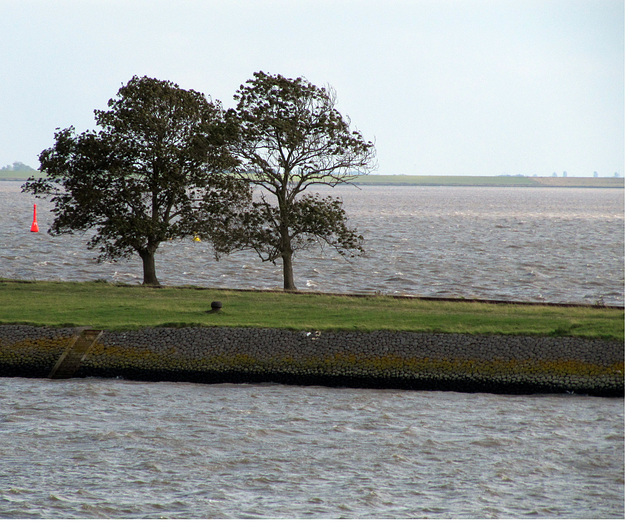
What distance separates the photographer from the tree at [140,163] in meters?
29.3

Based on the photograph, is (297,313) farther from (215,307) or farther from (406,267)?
(406,267)

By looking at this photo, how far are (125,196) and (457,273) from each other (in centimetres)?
2393

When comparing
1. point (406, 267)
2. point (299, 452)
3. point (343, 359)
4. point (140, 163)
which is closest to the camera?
point (299, 452)

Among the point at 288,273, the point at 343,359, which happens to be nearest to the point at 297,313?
the point at 343,359

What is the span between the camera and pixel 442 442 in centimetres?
1544

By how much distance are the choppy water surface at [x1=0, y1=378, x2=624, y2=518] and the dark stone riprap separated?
47cm

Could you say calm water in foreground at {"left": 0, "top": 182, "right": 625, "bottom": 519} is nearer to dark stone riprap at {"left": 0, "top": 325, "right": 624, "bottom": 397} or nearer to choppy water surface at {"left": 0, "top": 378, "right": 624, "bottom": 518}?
choppy water surface at {"left": 0, "top": 378, "right": 624, "bottom": 518}

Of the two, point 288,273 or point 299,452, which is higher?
point 288,273

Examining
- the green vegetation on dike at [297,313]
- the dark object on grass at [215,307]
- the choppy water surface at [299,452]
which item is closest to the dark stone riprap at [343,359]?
the choppy water surface at [299,452]

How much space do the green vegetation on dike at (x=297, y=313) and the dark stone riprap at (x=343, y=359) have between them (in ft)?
2.16

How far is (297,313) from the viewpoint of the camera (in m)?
23.4

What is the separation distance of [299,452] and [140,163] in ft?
59.2

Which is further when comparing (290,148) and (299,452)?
(290,148)
